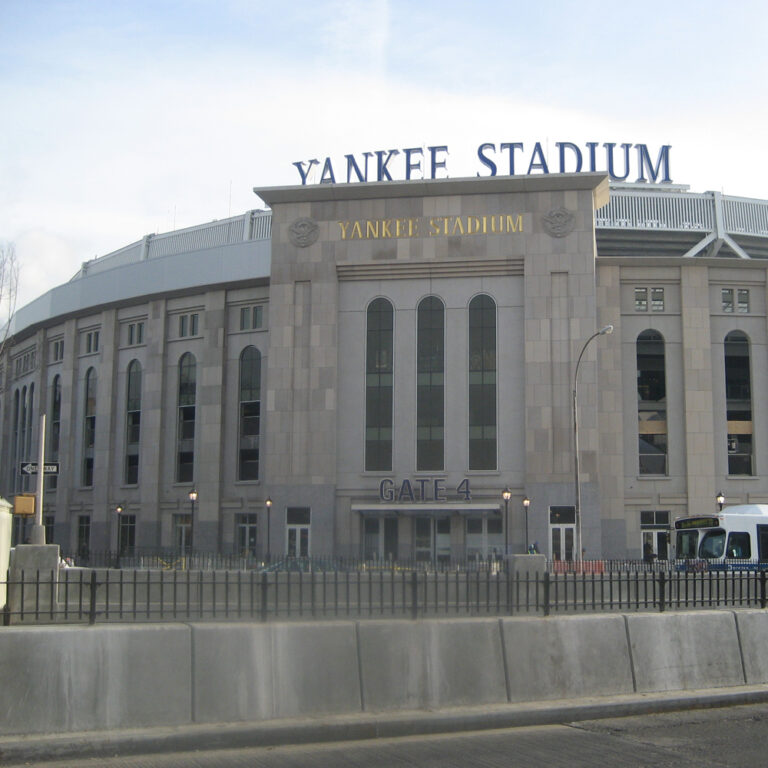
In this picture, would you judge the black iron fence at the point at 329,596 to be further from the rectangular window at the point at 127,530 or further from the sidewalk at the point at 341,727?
the rectangular window at the point at 127,530

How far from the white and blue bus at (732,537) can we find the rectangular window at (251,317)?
3569 centimetres

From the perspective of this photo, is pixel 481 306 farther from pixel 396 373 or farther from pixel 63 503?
pixel 63 503

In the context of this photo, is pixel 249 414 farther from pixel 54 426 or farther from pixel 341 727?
pixel 341 727

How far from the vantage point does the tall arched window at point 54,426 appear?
7994 centimetres

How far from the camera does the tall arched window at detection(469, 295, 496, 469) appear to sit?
59.9m

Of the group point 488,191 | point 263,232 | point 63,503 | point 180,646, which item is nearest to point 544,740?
point 180,646

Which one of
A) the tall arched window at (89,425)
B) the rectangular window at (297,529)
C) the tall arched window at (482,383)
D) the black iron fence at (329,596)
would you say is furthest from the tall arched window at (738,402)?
the tall arched window at (89,425)

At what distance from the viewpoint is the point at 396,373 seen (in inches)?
2405

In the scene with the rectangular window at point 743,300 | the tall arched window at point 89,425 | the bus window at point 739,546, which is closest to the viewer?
the bus window at point 739,546

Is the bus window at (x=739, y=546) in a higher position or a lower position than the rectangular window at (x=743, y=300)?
lower

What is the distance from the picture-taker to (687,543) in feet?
143

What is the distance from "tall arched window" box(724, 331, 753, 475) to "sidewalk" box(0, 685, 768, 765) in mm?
47851

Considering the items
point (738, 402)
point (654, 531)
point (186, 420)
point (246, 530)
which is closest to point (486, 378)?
point (654, 531)

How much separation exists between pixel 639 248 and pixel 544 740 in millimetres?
73081
